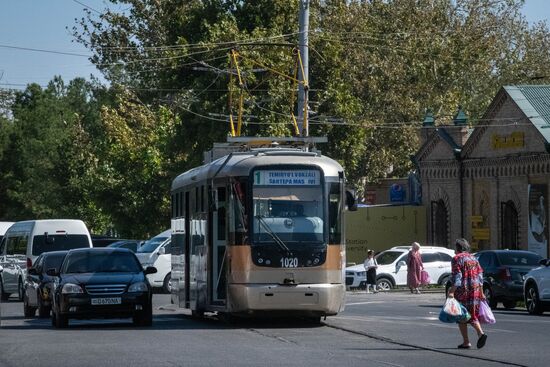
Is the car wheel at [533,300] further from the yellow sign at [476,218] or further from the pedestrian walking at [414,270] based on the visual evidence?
the yellow sign at [476,218]

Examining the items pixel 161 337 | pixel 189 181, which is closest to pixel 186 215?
pixel 189 181

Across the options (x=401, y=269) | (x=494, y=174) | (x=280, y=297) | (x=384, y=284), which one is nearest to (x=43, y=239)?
(x=280, y=297)

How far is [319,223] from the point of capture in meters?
23.5

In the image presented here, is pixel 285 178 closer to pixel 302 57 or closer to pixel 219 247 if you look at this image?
pixel 219 247

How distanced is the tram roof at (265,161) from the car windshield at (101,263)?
2.37 meters

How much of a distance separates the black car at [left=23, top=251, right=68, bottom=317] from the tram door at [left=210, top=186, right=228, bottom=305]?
14.6ft

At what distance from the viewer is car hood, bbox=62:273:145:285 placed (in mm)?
24391

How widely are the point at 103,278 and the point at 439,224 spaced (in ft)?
120

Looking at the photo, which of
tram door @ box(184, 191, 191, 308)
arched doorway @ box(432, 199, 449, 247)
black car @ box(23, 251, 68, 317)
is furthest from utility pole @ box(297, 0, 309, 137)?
arched doorway @ box(432, 199, 449, 247)

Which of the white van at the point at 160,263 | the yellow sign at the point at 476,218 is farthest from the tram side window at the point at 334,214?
the yellow sign at the point at 476,218

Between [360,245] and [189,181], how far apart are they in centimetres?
3558

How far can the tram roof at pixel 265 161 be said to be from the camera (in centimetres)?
2373

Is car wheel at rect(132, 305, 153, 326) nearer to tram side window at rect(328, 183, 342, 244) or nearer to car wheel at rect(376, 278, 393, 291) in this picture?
tram side window at rect(328, 183, 342, 244)

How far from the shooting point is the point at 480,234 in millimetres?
54969
